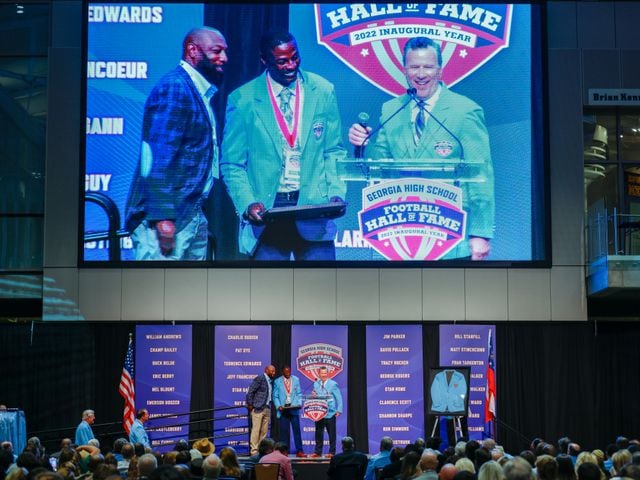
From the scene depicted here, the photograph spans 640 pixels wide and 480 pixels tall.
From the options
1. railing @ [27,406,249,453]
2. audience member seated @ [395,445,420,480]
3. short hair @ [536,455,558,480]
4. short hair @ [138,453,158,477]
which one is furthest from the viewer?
railing @ [27,406,249,453]

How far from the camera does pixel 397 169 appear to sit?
23.0 meters

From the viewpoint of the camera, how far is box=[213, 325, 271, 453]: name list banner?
2245cm

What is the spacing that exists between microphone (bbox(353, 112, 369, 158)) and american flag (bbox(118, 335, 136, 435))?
244 inches

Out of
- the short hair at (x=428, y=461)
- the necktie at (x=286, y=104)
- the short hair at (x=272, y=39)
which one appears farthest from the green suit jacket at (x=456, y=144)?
the short hair at (x=428, y=461)

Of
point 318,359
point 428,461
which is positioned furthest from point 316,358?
point 428,461

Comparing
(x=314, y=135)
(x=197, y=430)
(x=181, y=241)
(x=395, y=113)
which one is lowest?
(x=197, y=430)

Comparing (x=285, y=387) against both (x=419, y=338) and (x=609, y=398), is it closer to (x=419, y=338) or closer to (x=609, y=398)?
(x=419, y=338)

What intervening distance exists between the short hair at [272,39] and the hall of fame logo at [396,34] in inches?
26.6

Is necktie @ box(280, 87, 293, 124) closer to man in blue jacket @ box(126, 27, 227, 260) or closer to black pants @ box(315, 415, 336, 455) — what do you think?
man in blue jacket @ box(126, 27, 227, 260)

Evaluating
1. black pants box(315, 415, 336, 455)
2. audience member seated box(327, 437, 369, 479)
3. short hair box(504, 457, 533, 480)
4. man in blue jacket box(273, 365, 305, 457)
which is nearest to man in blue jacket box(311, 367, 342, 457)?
black pants box(315, 415, 336, 455)

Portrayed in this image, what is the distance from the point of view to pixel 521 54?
23.6 m

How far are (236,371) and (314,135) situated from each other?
5.23m

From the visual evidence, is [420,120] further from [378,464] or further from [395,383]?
[378,464]

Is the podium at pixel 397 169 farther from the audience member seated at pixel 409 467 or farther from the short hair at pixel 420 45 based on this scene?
the audience member seated at pixel 409 467
